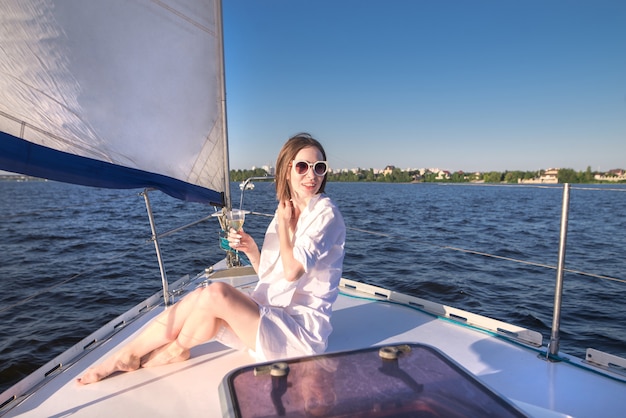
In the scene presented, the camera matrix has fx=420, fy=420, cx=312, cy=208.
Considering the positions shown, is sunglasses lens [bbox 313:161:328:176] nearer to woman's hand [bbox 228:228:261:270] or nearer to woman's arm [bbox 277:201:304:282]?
woman's arm [bbox 277:201:304:282]

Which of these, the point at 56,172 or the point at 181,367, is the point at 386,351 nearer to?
the point at 181,367

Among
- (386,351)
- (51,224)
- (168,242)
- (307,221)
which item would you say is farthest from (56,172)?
(51,224)

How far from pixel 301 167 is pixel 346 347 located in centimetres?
93

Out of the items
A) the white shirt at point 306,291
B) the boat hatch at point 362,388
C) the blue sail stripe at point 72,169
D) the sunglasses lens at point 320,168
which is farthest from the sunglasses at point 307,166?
the blue sail stripe at point 72,169

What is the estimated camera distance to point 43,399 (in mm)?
1674

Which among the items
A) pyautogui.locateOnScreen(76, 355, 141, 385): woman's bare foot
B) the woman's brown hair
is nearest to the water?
pyautogui.locateOnScreen(76, 355, 141, 385): woman's bare foot

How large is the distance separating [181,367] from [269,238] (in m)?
0.71

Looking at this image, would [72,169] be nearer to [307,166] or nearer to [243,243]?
[243,243]

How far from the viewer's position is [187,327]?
1829 mm

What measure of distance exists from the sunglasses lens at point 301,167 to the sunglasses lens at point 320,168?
0.13 feet

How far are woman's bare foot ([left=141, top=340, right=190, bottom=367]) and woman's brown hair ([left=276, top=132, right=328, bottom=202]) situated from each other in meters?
0.84

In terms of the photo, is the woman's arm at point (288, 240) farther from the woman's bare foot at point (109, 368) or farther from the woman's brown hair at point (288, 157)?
the woman's bare foot at point (109, 368)

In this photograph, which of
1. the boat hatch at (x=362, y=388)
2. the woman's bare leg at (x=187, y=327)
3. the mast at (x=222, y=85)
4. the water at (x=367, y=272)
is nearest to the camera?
the boat hatch at (x=362, y=388)

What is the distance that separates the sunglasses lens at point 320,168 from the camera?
1899 millimetres
